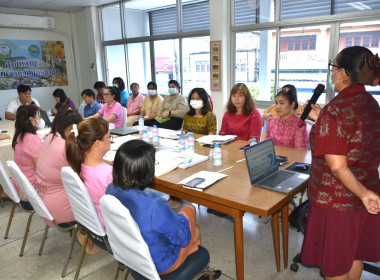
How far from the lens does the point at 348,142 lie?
4.47 feet

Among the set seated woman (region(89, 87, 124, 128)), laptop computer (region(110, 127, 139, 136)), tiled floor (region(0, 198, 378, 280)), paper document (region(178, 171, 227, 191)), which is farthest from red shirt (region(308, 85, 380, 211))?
seated woman (region(89, 87, 124, 128))

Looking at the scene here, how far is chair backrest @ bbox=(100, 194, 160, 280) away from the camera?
129 centimetres

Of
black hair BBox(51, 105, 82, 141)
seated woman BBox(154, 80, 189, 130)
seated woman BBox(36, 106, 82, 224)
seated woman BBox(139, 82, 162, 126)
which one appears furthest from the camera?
seated woman BBox(139, 82, 162, 126)

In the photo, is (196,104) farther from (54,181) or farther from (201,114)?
(54,181)

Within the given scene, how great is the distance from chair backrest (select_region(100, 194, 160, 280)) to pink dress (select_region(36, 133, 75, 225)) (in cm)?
84

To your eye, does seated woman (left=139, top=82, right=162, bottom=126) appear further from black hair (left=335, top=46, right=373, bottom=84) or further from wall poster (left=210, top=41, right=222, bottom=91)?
black hair (left=335, top=46, right=373, bottom=84)

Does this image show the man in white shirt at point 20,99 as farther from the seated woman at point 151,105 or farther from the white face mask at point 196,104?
the white face mask at point 196,104

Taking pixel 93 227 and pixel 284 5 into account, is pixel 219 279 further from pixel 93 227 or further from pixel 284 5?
pixel 284 5

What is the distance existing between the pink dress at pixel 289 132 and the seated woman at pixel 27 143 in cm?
217

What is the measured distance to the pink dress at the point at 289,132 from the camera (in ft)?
9.02

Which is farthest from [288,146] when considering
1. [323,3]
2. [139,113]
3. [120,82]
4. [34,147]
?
[120,82]

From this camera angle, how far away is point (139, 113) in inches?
239

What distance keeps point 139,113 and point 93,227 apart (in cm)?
442

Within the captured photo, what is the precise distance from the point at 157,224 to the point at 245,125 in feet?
6.97
